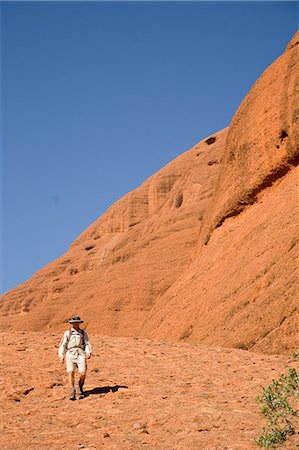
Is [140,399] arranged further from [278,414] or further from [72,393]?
[278,414]

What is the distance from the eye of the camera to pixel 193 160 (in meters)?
61.0

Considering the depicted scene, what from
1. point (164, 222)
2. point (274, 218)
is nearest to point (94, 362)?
point (274, 218)

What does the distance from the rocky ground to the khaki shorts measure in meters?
0.43

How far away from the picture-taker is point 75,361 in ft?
34.0

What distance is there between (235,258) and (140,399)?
11.7 meters

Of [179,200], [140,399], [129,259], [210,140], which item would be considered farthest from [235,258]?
[210,140]

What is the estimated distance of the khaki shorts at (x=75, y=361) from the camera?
33.6ft

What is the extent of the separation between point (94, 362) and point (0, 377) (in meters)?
2.17

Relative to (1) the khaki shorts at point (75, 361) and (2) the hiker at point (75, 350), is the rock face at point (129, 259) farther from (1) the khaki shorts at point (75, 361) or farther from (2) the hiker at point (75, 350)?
(1) the khaki shorts at point (75, 361)

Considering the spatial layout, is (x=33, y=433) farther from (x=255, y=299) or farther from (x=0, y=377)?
(x=255, y=299)

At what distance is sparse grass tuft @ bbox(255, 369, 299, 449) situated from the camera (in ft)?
21.1

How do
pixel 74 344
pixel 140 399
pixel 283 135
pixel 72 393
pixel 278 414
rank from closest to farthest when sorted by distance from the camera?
pixel 278 414 < pixel 140 399 < pixel 72 393 < pixel 74 344 < pixel 283 135

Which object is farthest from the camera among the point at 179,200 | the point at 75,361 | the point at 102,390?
the point at 179,200

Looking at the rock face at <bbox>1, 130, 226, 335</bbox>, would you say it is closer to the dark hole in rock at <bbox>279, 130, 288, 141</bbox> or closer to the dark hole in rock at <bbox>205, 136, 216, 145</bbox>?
the dark hole in rock at <bbox>205, 136, 216, 145</bbox>
